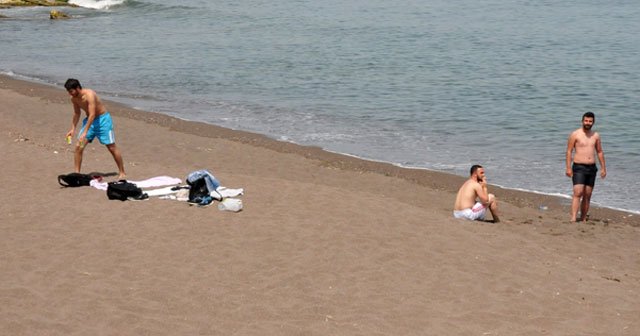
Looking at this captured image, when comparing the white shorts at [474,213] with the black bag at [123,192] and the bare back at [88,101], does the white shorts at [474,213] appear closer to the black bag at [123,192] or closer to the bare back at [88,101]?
the black bag at [123,192]

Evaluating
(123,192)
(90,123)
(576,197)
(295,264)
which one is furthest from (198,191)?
(576,197)

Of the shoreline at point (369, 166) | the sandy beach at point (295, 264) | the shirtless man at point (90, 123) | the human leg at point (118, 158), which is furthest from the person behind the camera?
the shoreline at point (369, 166)

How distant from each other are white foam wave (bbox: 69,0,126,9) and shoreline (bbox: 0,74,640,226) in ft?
106

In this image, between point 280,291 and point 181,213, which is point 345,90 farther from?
point 280,291

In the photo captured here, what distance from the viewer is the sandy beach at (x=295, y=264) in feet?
24.7

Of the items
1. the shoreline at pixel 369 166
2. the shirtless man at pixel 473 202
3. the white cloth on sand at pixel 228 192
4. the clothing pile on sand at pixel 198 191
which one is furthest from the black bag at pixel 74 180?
the shoreline at pixel 369 166

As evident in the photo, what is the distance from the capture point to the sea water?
60.6 feet

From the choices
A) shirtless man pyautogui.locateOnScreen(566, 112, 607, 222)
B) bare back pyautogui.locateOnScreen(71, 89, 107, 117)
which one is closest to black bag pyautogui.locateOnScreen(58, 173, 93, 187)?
bare back pyautogui.locateOnScreen(71, 89, 107, 117)

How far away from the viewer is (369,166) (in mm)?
15945

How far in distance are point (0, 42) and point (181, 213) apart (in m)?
28.6

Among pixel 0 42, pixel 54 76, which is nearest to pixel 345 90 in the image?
pixel 54 76

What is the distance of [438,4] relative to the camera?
2047 inches

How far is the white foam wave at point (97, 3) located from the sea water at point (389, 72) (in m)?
2.17

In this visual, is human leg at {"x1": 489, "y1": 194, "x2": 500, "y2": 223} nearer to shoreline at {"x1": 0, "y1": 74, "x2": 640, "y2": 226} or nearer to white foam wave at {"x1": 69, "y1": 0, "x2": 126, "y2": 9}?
shoreline at {"x1": 0, "y1": 74, "x2": 640, "y2": 226}
